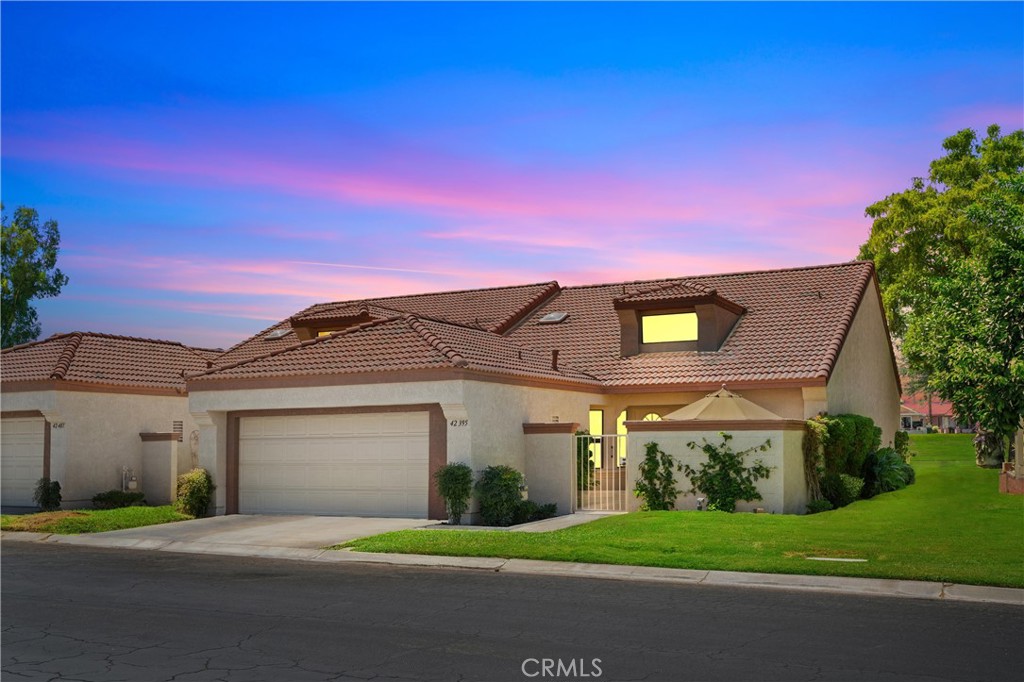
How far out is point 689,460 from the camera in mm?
23828

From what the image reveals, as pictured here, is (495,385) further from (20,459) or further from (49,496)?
(20,459)

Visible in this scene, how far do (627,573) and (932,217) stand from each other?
32719 mm

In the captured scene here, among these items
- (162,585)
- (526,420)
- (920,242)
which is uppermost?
(920,242)

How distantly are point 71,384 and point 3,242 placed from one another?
103 ft

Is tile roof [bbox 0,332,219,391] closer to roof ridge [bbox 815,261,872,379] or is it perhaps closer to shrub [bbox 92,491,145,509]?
shrub [bbox 92,491,145,509]

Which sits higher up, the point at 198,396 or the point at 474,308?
the point at 474,308

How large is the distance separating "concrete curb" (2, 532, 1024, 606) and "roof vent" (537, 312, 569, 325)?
682 inches

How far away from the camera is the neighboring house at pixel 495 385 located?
2414cm

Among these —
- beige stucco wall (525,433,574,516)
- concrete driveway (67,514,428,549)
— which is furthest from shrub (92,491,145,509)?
beige stucco wall (525,433,574,516)

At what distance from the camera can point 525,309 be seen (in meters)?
36.4

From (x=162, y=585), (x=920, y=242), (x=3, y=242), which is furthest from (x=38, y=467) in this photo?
(x=920, y=242)

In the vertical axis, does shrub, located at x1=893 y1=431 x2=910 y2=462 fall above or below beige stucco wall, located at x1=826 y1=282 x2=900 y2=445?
below

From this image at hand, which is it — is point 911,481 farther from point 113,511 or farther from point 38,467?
point 38,467

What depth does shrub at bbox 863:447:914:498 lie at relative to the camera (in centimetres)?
2983
